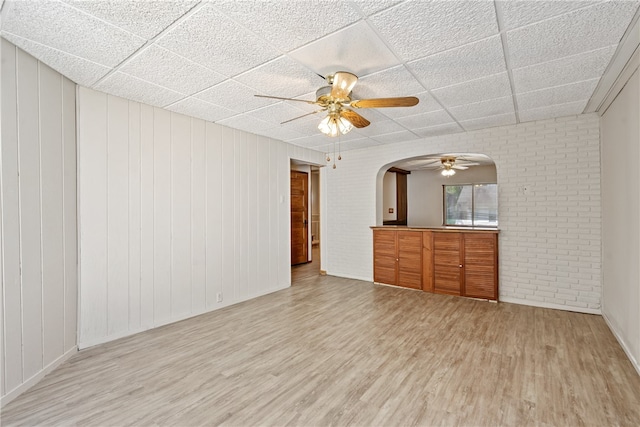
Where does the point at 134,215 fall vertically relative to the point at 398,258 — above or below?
above

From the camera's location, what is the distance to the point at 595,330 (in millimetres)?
3295

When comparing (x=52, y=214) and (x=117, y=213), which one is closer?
(x=52, y=214)

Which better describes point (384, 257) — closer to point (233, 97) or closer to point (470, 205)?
point (233, 97)

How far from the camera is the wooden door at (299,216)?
7.32 meters

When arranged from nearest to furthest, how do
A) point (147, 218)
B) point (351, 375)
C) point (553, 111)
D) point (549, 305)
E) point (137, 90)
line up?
point (351, 375) < point (137, 90) < point (147, 218) < point (553, 111) < point (549, 305)

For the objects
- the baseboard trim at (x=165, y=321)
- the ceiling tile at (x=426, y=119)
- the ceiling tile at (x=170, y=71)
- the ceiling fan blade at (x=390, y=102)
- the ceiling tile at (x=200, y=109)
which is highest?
the ceiling tile at (x=426, y=119)

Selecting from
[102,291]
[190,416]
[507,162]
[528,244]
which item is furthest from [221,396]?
[507,162]

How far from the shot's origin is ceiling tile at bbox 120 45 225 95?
2357 mm

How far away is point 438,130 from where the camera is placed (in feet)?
15.0

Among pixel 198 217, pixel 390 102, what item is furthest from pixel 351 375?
pixel 198 217

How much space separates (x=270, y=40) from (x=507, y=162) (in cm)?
394

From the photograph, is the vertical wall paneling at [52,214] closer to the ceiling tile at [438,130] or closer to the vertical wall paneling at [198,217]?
the vertical wall paneling at [198,217]

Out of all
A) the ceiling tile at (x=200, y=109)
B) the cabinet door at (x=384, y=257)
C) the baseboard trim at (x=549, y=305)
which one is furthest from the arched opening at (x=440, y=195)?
the ceiling tile at (x=200, y=109)

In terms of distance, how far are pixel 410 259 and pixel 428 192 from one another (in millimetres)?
4731
